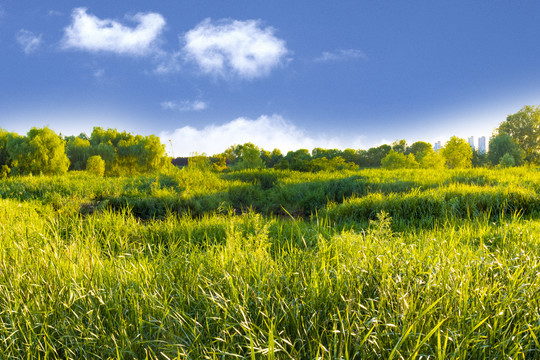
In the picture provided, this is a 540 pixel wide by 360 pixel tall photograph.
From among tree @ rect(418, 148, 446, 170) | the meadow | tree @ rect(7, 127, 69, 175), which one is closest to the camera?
the meadow

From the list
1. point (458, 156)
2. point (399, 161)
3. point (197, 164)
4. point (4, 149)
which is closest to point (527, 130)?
point (458, 156)

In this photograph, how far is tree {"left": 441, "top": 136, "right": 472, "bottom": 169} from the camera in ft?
99.9

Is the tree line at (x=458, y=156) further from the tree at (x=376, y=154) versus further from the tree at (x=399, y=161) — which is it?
the tree at (x=376, y=154)

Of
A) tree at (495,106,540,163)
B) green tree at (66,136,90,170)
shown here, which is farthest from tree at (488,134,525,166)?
green tree at (66,136,90,170)

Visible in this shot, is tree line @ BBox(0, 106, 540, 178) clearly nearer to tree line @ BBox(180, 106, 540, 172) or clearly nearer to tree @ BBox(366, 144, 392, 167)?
tree line @ BBox(180, 106, 540, 172)

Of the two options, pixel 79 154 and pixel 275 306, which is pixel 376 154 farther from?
pixel 275 306

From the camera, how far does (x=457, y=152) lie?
30.4 m

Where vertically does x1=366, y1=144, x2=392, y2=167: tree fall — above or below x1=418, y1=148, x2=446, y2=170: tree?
above

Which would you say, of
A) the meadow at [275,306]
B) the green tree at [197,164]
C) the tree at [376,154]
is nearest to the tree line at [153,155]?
the green tree at [197,164]

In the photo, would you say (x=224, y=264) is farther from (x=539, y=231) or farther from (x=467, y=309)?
(x=539, y=231)

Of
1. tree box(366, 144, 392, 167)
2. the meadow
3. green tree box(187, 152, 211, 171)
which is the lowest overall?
the meadow

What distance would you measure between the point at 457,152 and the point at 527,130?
60.6ft

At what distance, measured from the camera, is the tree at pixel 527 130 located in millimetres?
39188

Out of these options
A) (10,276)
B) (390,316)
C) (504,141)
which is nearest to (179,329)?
(390,316)
